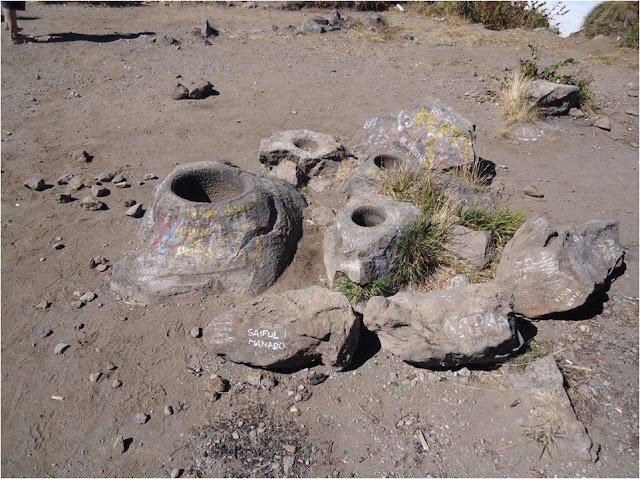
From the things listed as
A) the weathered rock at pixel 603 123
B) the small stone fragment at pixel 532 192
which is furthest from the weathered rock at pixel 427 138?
the weathered rock at pixel 603 123

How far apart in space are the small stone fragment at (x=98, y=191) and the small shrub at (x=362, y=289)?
300 cm

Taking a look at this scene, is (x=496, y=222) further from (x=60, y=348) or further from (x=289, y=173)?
(x=60, y=348)

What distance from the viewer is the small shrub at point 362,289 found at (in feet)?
13.7

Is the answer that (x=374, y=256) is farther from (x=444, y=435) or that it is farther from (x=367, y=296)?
(x=444, y=435)

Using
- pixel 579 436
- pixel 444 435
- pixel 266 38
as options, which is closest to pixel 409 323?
pixel 444 435

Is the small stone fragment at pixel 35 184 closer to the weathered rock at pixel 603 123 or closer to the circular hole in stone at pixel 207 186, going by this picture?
the circular hole in stone at pixel 207 186

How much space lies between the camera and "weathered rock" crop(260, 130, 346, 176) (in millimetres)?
5793

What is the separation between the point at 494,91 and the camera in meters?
8.21

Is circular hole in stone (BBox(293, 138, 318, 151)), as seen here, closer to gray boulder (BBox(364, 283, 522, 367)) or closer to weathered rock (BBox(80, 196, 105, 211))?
weathered rock (BBox(80, 196, 105, 211))

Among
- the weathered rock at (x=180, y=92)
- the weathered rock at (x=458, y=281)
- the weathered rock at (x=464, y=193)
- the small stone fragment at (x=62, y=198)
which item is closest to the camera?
the weathered rock at (x=458, y=281)

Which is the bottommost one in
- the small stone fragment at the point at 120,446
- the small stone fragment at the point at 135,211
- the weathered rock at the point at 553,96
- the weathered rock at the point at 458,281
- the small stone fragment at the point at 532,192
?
the small stone fragment at the point at 120,446

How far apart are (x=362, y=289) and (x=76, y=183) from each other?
356 cm

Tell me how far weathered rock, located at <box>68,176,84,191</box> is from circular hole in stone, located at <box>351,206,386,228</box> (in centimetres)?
324

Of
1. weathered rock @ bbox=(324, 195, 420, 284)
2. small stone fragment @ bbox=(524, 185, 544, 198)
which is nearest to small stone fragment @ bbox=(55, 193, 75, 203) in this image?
weathered rock @ bbox=(324, 195, 420, 284)
